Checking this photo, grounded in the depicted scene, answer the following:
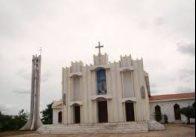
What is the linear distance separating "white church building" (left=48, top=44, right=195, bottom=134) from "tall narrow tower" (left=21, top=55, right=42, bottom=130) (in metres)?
4.43

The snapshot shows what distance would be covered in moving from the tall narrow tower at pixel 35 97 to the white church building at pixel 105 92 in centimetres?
443

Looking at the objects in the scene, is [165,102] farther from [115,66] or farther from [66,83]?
[66,83]

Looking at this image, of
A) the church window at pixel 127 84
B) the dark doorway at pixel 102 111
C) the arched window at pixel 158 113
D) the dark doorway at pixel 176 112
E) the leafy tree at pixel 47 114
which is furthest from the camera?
the leafy tree at pixel 47 114

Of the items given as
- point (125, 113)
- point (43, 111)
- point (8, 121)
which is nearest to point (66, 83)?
point (125, 113)

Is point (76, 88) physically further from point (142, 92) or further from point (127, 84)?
point (142, 92)

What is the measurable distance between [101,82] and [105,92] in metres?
1.22

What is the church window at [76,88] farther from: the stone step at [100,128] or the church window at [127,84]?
the church window at [127,84]

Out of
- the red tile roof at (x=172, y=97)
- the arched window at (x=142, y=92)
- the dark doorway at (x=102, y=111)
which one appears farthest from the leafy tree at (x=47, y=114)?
the arched window at (x=142, y=92)

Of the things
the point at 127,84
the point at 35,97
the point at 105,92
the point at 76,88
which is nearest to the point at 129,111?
the point at 127,84

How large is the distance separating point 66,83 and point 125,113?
24.1ft

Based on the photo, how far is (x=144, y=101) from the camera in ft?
84.0

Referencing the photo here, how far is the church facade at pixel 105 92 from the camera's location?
2602cm

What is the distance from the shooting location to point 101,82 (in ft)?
90.8

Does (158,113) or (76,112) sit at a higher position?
(76,112)
